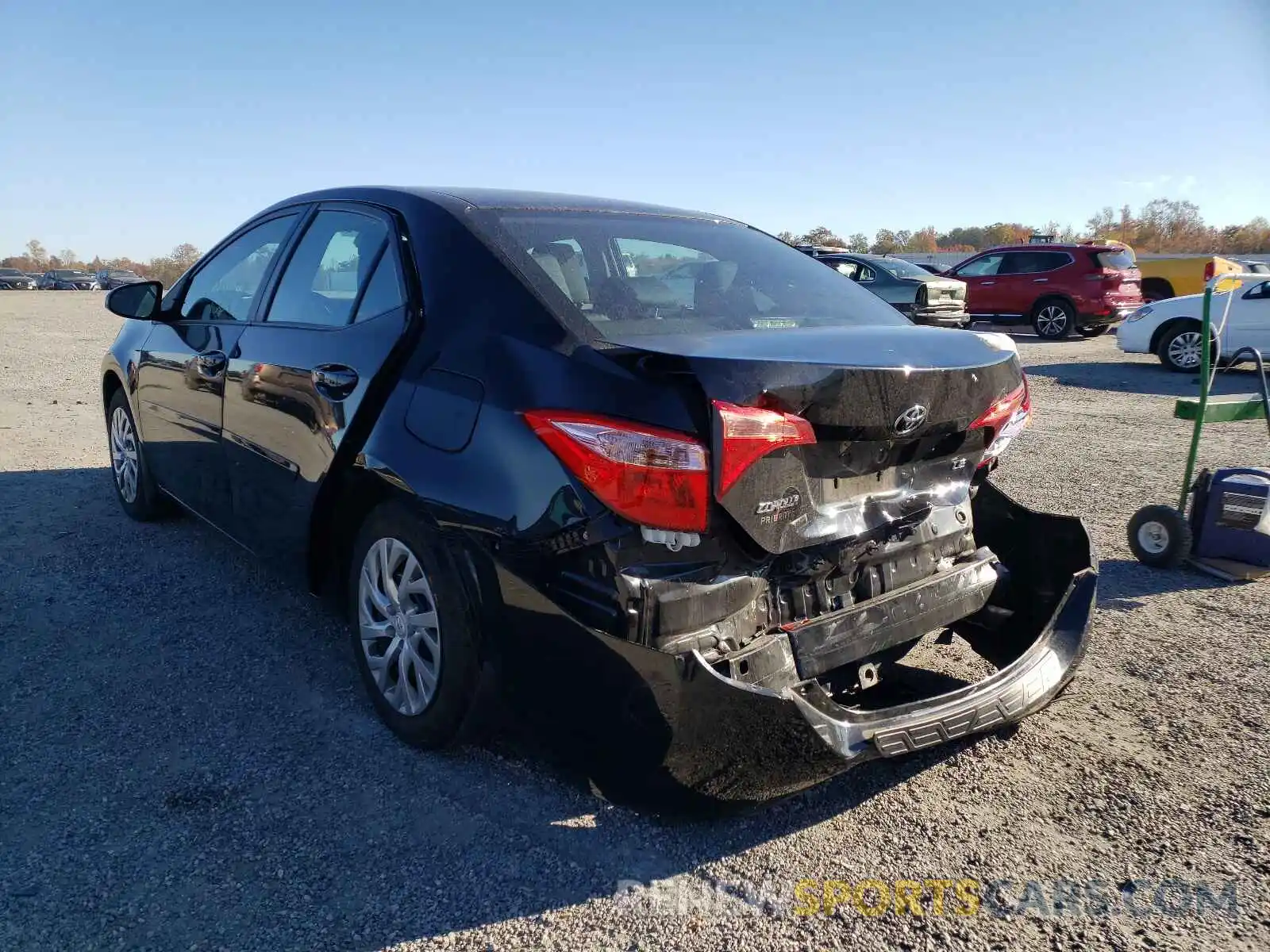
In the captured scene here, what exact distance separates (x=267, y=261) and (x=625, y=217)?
1.57 m

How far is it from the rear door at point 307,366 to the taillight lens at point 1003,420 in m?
1.78

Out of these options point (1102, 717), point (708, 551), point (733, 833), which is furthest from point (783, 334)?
point (1102, 717)

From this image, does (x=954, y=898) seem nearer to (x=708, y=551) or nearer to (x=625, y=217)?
(x=708, y=551)

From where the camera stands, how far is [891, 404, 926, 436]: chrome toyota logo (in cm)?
243

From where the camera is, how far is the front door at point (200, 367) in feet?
13.0

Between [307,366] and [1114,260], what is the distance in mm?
17957

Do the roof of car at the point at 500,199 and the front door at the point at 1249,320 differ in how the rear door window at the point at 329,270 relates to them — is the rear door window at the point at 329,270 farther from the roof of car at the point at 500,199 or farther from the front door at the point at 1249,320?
the front door at the point at 1249,320

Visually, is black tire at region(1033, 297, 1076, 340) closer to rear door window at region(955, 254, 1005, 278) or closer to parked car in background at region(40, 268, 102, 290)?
rear door window at region(955, 254, 1005, 278)

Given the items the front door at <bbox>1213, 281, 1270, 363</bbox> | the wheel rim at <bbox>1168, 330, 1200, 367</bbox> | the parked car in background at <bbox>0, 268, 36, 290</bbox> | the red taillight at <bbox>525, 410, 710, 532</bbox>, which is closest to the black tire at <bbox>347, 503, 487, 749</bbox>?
the red taillight at <bbox>525, 410, 710, 532</bbox>

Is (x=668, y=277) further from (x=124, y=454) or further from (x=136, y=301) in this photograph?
(x=124, y=454)

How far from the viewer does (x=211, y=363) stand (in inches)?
156

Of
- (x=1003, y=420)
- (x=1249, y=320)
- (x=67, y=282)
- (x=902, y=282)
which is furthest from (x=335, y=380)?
(x=67, y=282)

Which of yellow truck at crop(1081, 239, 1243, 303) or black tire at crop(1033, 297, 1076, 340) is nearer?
black tire at crop(1033, 297, 1076, 340)

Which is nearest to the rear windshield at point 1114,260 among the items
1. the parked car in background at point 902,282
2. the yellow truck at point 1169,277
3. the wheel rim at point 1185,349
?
the parked car in background at point 902,282
